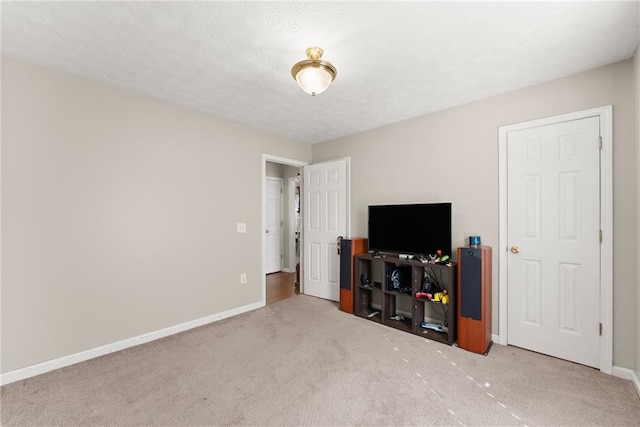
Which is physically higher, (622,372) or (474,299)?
(474,299)

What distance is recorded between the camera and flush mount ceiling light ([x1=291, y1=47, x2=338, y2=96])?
1939 mm

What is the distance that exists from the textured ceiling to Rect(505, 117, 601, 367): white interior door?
0.62 m

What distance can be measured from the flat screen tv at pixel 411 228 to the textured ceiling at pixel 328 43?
1.19m

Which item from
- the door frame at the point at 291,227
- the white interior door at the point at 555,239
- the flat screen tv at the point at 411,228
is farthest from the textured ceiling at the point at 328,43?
the door frame at the point at 291,227

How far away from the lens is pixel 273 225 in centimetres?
618

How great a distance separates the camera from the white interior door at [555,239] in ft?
7.63

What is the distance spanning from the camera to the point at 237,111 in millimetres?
3240

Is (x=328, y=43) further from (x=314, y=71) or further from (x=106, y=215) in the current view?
(x=106, y=215)

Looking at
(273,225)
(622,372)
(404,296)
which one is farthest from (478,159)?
(273,225)

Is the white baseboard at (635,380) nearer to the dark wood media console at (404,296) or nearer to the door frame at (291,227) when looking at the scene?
the dark wood media console at (404,296)

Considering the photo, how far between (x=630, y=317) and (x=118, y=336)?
4369 millimetres

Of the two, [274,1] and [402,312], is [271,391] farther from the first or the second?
[274,1]

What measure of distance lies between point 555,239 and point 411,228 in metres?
1.28

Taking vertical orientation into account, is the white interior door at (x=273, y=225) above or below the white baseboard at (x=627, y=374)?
above
